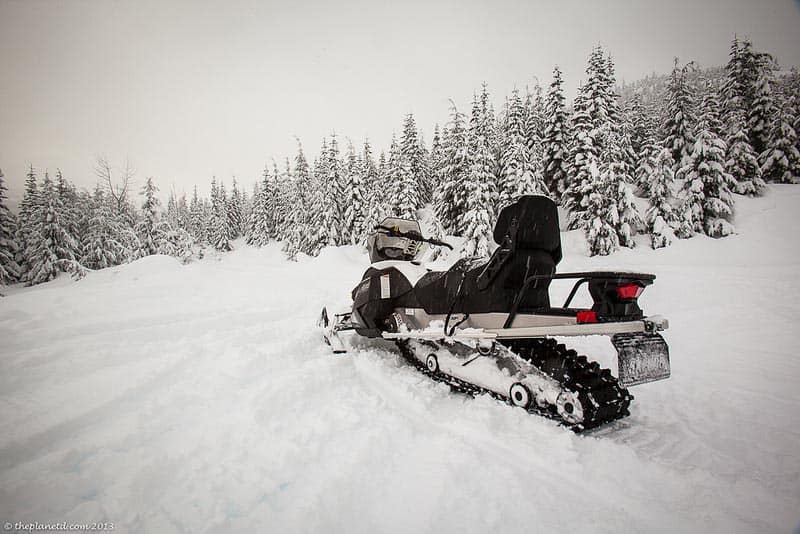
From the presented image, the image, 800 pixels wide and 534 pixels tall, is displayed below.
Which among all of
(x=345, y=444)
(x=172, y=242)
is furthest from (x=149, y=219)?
(x=345, y=444)

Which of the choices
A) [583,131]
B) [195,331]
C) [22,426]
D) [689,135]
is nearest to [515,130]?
[583,131]

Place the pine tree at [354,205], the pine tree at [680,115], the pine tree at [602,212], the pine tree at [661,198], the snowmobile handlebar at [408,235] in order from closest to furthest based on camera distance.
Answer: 1. the snowmobile handlebar at [408,235]
2. the pine tree at [602,212]
3. the pine tree at [661,198]
4. the pine tree at [680,115]
5. the pine tree at [354,205]

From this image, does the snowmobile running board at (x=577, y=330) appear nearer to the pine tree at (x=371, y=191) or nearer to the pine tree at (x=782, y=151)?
the pine tree at (x=371, y=191)

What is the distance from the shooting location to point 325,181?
36.1m

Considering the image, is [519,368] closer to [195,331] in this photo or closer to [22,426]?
[22,426]

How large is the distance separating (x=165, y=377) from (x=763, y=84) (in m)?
38.1

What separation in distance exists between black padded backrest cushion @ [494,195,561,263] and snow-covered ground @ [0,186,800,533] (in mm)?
1394

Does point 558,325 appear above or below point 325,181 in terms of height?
below

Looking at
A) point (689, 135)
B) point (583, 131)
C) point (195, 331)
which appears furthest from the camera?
point (689, 135)

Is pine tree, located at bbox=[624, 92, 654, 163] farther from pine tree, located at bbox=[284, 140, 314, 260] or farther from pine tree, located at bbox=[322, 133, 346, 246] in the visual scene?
pine tree, located at bbox=[284, 140, 314, 260]

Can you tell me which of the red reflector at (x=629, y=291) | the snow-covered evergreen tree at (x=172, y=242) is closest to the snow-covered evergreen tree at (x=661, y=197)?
the red reflector at (x=629, y=291)

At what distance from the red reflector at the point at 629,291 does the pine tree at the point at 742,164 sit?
2868 cm

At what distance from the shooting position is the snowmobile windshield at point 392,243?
470 centimetres

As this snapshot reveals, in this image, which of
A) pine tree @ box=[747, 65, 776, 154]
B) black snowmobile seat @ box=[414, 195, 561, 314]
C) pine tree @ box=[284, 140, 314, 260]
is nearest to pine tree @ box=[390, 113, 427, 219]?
pine tree @ box=[284, 140, 314, 260]
